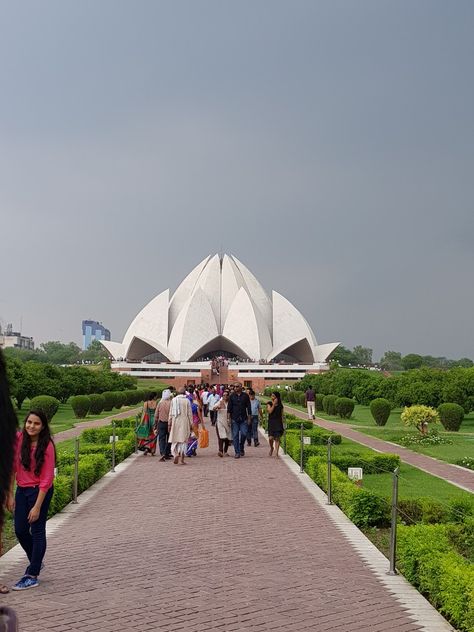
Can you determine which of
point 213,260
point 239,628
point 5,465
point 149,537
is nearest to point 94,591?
point 239,628

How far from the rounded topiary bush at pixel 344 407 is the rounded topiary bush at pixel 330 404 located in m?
0.64

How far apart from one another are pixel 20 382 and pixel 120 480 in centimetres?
1243

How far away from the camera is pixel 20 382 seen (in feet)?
65.3

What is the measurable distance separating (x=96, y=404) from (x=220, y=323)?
131 ft

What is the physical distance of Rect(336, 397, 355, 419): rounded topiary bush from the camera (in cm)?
2114

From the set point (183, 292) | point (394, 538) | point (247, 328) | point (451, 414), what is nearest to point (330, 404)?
point (451, 414)

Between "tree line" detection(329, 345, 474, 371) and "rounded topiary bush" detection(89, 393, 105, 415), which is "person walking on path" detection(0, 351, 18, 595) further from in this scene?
"tree line" detection(329, 345, 474, 371)

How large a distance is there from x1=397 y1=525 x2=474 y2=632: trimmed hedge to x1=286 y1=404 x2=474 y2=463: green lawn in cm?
639

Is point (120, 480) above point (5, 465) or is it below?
below

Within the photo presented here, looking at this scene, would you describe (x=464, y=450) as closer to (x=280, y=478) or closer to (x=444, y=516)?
(x=280, y=478)

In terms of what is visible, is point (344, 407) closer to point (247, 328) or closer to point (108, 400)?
point (108, 400)

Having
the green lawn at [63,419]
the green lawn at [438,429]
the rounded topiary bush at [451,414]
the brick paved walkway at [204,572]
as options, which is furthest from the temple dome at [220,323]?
the brick paved walkway at [204,572]

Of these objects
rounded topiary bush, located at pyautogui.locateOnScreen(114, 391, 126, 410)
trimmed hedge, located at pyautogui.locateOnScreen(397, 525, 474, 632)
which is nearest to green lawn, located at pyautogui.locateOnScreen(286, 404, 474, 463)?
trimmed hedge, located at pyautogui.locateOnScreen(397, 525, 474, 632)

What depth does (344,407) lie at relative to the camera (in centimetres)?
2122
